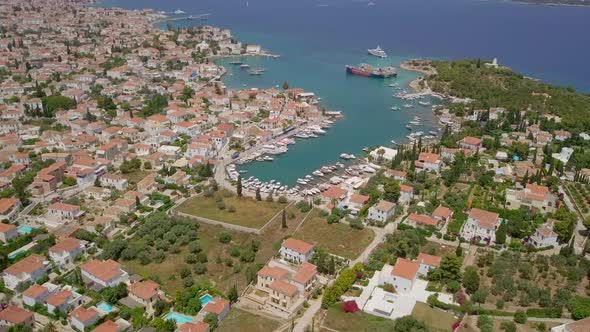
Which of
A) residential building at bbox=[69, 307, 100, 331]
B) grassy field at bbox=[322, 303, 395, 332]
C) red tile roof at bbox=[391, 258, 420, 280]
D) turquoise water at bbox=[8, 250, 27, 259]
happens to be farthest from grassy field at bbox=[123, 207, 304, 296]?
red tile roof at bbox=[391, 258, 420, 280]

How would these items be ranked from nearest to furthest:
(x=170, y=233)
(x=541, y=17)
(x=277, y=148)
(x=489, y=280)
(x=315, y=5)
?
(x=489, y=280)
(x=170, y=233)
(x=277, y=148)
(x=541, y=17)
(x=315, y=5)

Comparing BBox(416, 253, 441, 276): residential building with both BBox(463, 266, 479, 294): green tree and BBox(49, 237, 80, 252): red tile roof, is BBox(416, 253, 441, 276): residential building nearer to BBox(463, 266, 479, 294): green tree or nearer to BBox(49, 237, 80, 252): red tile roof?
BBox(463, 266, 479, 294): green tree

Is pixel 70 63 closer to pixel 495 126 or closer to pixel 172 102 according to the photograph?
pixel 172 102

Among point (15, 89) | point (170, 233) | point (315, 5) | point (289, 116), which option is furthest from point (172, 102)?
point (315, 5)

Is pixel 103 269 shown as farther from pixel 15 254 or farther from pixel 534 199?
pixel 534 199

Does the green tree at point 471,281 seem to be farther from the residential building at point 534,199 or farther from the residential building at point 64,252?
the residential building at point 64,252

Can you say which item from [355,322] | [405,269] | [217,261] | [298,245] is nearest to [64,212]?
[217,261]

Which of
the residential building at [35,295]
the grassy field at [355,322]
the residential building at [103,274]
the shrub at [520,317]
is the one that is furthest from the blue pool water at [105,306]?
the shrub at [520,317]

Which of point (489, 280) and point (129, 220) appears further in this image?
point (129, 220)
